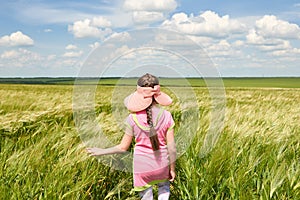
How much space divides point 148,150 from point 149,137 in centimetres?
9

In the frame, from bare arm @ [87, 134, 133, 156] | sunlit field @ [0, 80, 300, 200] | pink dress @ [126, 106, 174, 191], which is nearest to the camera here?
sunlit field @ [0, 80, 300, 200]

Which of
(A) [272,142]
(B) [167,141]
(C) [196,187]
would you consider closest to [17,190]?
(B) [167,141]

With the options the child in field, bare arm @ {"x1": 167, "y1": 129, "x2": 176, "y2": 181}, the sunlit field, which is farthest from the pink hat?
the sunlit field

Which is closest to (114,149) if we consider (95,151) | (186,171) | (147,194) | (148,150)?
(95,151)

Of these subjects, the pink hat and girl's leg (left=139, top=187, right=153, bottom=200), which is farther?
girl's leg (left=139, top=187, right=153, bottom=200)

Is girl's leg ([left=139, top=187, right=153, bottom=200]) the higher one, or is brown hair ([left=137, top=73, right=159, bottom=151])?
brown hair ([left=137, top=73, right=159, bottom=151])

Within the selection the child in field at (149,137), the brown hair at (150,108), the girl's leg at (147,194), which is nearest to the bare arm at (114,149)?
the child in field at (149,137)

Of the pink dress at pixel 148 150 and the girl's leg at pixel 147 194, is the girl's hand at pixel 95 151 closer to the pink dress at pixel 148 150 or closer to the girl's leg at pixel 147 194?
the pink dress at pixel 148 150

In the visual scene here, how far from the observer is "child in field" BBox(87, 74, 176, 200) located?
2.21 metres

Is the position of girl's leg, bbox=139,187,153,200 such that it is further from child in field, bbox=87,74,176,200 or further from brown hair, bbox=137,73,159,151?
brown hair, bbox=137,73,159,151

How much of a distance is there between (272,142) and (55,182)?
5.77ft

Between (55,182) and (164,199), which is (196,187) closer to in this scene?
(164,199)

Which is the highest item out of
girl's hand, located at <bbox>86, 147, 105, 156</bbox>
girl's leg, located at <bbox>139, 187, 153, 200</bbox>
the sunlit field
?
girl's hand, located at <bbox>86, 147, 105, 156</bbox>

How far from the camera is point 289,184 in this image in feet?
7.30
